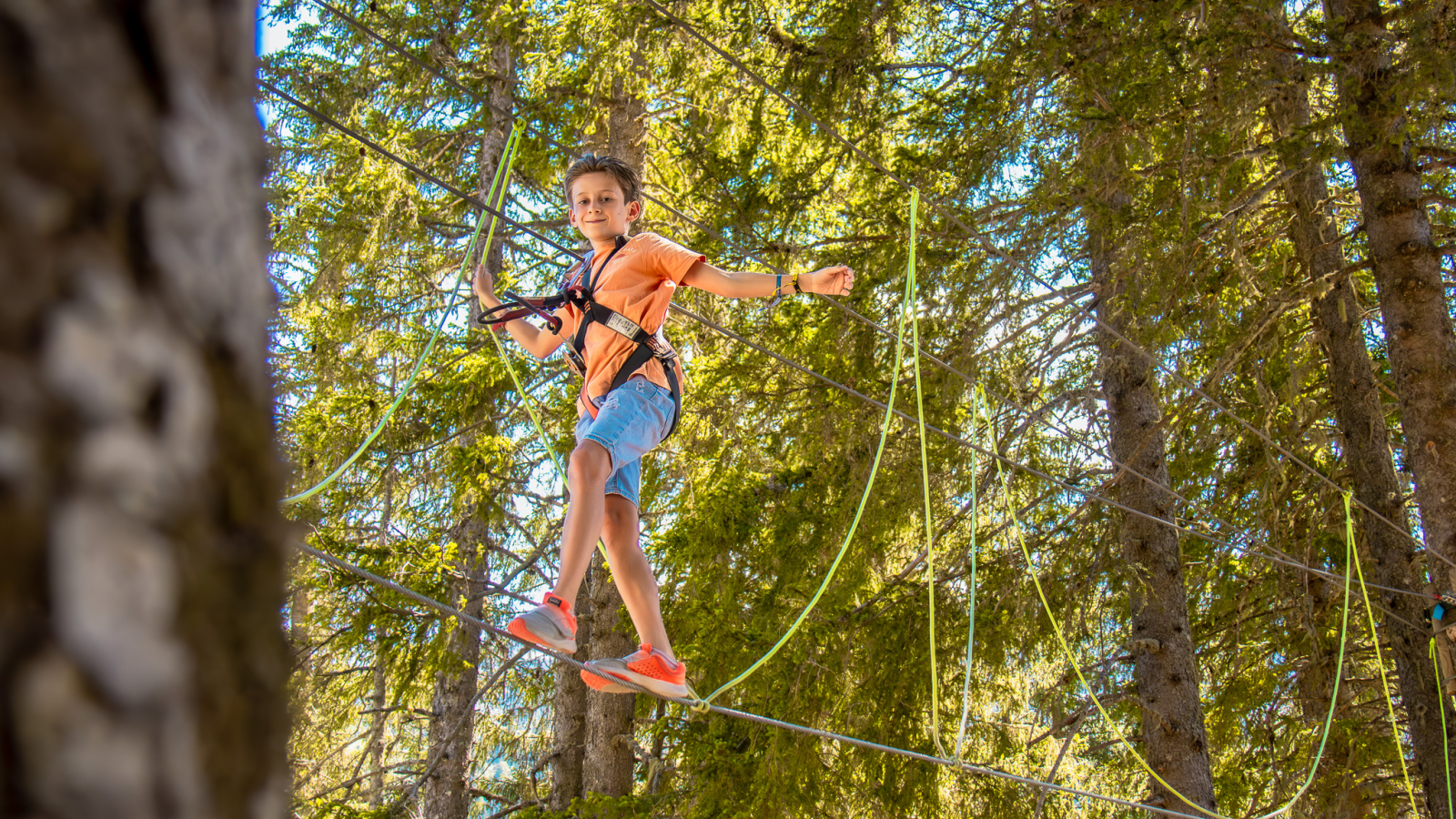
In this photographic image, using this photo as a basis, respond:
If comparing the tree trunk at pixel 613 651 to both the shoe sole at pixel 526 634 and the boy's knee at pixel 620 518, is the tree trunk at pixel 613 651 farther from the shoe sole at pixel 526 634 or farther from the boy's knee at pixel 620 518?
the shoe sole at pixel 526 634

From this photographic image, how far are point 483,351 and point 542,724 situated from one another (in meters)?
4.94

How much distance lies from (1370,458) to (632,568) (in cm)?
433

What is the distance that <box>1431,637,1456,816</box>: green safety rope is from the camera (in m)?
4.91

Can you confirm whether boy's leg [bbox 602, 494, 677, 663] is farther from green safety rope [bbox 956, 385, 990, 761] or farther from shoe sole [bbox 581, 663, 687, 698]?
green safety rope [bbox 956, 385, 990, 761]

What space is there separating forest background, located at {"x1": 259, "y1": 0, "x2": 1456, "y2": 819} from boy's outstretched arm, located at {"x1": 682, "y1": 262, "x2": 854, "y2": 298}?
2047 millimetres

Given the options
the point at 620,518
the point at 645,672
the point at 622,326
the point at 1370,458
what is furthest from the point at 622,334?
the point at 1370,458

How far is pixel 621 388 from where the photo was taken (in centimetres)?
313

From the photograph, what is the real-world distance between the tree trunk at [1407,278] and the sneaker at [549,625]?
410cm

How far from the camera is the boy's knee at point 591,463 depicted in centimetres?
293

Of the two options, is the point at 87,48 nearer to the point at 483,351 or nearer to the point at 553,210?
the point at 483,351

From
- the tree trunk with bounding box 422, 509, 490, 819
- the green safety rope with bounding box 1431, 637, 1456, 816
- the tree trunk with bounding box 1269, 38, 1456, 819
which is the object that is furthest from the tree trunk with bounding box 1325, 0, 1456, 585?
the tree trunk with bounding box 422, 509, 490, 819

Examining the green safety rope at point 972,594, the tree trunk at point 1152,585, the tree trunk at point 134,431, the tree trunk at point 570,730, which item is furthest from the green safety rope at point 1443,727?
the tree trunk at point 134,431

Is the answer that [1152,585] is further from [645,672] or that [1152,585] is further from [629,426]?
[629,426]

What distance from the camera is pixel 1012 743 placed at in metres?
7.74
